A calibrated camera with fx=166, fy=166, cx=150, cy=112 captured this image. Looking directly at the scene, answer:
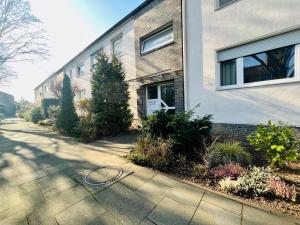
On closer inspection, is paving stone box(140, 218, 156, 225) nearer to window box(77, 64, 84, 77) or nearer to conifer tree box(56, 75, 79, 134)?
conifer tree box(56, 75, 79, 134)

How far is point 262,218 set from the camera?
2158mm

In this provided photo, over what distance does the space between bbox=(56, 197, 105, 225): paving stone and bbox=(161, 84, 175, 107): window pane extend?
562 cm

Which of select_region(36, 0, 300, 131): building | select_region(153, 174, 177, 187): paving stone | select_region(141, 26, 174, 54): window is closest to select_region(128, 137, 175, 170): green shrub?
select_region(153, 174, 177, 187): paving stone

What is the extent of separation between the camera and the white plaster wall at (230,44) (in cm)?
442

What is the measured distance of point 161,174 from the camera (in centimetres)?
348

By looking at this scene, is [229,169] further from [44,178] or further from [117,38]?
[117,38]

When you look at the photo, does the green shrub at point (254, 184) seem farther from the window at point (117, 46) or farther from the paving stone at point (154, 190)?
the window at point (117, 46)

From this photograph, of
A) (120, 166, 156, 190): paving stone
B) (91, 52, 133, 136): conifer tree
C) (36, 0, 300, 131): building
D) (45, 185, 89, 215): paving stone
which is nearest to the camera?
(45, 185, 89, 215): paving stone

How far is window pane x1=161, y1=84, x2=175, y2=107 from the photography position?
24.7 ft

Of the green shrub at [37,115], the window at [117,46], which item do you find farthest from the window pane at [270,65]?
the green shrub at [37,115]

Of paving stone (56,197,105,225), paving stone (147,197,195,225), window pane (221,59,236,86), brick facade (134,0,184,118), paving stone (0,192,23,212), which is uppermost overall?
brick facade (134,0,184,118)

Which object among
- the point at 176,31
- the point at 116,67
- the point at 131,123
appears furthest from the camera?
the point at 131,123

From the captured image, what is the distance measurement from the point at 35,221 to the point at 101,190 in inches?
38.5

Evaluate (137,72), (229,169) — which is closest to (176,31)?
(137,72)
